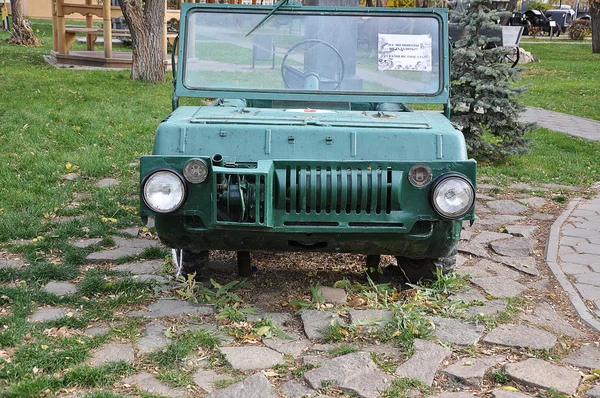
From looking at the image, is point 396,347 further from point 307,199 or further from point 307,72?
point 307,72

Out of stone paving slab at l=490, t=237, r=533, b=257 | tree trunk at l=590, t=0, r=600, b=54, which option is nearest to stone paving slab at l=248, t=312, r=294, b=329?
stone paving slab at l=490, t=237, r=533, b=257

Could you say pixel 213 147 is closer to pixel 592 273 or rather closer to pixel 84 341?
pixel 84 341

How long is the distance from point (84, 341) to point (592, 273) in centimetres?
357

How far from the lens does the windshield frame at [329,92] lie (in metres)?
5.22

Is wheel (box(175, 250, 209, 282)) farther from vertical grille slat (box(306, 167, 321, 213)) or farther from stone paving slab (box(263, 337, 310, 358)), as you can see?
vertical grille slat (box(306, 167, 321, 213))

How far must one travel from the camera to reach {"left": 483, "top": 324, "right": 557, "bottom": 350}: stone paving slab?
430 centimetres

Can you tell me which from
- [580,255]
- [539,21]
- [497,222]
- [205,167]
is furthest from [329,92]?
[539,21]

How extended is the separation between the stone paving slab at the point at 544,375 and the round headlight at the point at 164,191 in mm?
1853

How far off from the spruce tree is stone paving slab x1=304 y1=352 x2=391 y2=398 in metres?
5.67

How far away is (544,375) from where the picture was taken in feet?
12.9

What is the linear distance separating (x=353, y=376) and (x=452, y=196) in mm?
1075

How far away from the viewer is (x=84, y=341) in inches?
164

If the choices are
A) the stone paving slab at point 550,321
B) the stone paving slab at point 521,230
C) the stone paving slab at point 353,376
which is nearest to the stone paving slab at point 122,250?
the stone paving slab at point 353,376

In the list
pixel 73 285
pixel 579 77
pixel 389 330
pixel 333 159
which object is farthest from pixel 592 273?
pixel 579 77
